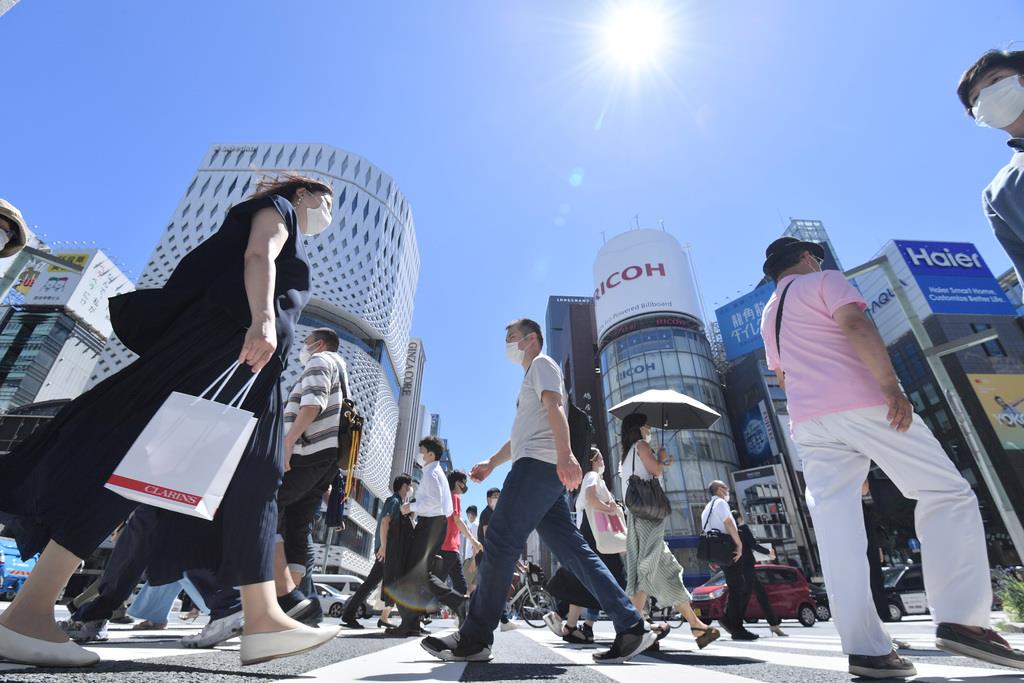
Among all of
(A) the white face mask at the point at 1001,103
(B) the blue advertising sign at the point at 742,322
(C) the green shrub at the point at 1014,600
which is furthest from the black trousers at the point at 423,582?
(B) the blue advertising sign at the point at 742,322

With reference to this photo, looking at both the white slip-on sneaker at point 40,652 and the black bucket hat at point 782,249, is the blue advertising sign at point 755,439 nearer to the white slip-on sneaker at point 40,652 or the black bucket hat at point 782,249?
the black bucket hat at point 782,249

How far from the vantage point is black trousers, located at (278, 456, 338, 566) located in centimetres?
303

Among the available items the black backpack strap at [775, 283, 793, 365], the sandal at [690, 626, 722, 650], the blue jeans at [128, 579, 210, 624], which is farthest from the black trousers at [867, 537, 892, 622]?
the blue jeans at [128, 579, 210, 624]

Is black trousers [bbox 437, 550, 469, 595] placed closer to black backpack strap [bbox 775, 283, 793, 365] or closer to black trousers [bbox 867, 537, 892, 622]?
black trousers [bbox 867, 537, 892, 622]

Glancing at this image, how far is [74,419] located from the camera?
145cm

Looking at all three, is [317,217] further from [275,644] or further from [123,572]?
[123,572]

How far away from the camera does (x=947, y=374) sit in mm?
5859

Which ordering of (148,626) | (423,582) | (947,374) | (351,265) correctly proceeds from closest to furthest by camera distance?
(148,626), (423,582), (947,374), (351,265)

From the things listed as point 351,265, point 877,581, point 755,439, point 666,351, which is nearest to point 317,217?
point 877,581

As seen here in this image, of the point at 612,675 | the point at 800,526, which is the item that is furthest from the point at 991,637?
the point at 800,526

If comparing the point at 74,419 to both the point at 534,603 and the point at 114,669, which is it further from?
the point at 534,603

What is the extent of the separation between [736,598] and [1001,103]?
452 centimetres

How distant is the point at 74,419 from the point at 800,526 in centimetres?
4577

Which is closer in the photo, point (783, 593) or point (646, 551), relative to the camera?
Answer: point (646, 551)
